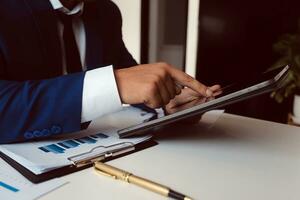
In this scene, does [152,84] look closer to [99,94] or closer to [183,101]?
[99,94]

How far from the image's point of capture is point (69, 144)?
0.71 meters

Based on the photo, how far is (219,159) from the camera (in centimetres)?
68

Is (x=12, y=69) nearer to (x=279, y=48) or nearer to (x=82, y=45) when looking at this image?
(x=82, y=45)

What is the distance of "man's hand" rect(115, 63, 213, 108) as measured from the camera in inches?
27.2

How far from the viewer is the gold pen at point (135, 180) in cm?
53

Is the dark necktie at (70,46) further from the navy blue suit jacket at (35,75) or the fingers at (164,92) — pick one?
the fingers at (164,92)

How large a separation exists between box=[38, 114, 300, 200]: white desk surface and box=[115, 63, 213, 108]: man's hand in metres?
0.10


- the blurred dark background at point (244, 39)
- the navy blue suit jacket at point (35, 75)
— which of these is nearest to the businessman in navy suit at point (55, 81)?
the navy blue suit jacket at point (35, 75)

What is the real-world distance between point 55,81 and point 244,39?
1791 mm

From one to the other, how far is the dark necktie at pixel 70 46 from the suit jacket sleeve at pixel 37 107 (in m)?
0.24

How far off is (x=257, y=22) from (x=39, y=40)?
173 centimetres

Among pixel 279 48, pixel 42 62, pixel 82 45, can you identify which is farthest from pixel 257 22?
pixel 42 62

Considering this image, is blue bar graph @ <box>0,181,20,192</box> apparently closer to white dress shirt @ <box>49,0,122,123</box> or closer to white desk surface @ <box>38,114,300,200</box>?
white desk surface @ <box>38,114,300,200</box>

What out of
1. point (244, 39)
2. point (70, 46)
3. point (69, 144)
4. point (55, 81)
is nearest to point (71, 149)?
point (69, 144)
